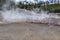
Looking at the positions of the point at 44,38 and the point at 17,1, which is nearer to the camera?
the point at 44,38

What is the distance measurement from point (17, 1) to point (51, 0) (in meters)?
0.57

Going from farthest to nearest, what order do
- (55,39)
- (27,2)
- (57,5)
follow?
(27,2), (57,5), (55,39)

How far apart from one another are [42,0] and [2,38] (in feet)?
5.13

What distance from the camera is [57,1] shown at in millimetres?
2383

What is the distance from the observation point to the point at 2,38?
1099 millimetres

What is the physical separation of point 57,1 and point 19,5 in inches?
24.6

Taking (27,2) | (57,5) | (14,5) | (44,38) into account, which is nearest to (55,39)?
(44,38)

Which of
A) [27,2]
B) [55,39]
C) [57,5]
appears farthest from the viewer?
[27,2]

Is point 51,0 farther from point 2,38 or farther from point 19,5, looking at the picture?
point 2,38

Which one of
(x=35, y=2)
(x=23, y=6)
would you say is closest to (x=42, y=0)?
(x=35, y=2)

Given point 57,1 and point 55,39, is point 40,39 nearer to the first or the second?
point 55,39

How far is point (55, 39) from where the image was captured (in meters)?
1.07

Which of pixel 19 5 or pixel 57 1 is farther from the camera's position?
pixel 19 5

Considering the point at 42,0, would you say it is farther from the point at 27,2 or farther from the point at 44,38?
the point at 44,38
